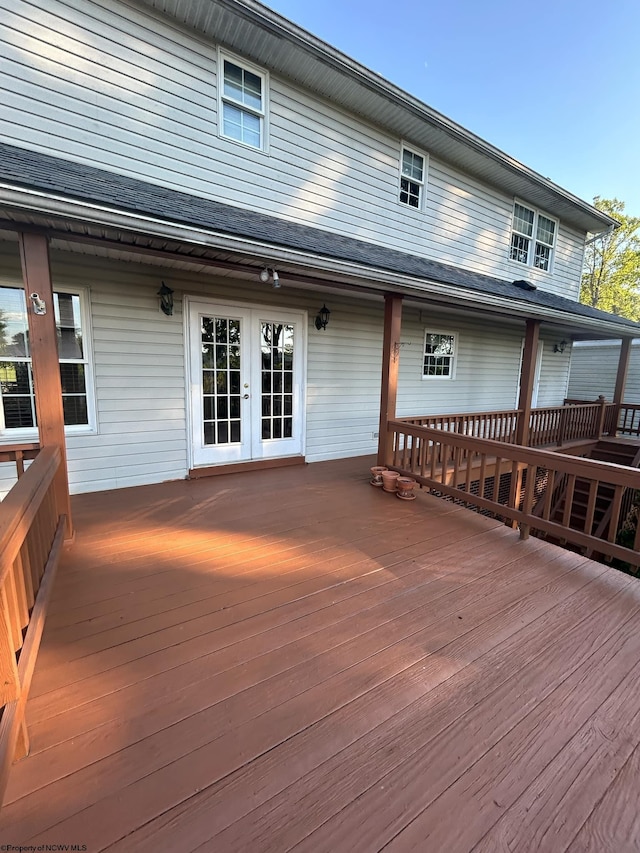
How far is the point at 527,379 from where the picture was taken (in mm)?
6562

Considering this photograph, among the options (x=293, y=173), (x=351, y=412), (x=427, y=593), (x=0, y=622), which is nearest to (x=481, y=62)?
(x=293, y=173)

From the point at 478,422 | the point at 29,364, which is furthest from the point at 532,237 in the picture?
the point at 29,364

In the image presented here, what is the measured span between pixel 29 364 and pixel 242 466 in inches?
99.9

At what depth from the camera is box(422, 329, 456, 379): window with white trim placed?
6.80m

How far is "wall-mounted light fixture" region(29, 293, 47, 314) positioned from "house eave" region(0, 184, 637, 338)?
461 mm

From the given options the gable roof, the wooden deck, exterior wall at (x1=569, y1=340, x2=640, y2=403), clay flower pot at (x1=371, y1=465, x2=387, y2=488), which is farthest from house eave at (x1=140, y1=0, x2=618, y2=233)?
exterior wall at (x1=569, y1=340, x2=640, y2=403)

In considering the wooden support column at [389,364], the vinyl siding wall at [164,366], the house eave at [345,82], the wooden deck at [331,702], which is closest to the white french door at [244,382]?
the vinyl siding wall at [164,366]

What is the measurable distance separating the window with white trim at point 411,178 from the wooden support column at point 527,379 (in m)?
2.84

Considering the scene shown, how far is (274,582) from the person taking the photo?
2.53 meters

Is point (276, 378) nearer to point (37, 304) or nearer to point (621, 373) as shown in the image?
point (37, 304)

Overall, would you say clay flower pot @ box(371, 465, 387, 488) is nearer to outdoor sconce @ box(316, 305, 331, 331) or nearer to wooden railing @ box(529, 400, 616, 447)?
outdoor sconce @ box(316, 305, 331, 331)

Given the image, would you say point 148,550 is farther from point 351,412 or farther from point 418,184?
point 418,184

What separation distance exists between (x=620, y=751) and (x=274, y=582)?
1836 millimetres

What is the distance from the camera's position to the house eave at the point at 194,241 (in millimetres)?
2398
